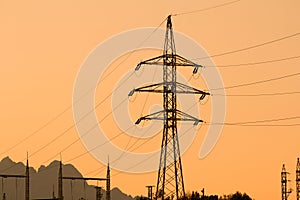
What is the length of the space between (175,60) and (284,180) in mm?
54685

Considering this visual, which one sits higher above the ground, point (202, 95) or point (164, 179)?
point (202, 95)

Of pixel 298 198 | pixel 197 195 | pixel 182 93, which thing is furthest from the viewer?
pixel 197 195

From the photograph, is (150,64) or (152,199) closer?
(150,64)

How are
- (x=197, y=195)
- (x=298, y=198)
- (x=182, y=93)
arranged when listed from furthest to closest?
(x=197, y=195) → (x=298, y=198) → (x=182, y=93)

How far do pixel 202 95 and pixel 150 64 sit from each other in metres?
4.34

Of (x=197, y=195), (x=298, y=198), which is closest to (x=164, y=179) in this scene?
(x=298, y=198)

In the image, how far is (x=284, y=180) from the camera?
139 m

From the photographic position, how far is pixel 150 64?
87188mm

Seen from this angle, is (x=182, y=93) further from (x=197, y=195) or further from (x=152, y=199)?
(x=197, y=195)

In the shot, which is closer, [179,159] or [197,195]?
[179,159]

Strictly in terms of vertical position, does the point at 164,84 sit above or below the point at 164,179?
above

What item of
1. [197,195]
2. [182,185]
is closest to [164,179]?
[182,185]

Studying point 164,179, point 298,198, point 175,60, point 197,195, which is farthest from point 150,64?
point 197,195

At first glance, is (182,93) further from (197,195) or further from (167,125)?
(197,195)
